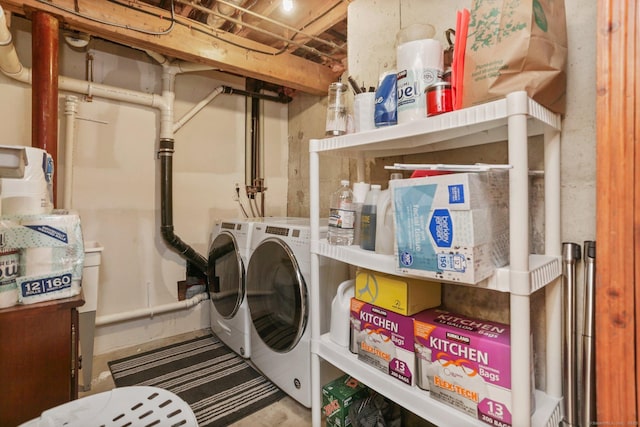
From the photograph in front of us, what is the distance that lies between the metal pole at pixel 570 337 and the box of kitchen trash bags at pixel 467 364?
0.12m

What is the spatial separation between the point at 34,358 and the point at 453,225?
1342 millimetres

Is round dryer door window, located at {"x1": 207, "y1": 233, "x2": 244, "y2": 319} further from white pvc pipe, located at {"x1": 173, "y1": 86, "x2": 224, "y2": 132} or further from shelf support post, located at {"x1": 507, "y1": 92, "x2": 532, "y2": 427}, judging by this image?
shelf support post, located at {"x1": 507, "y1": 92, "x2": 532, "y2": 427}

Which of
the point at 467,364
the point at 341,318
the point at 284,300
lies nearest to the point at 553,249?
the point at 467,364

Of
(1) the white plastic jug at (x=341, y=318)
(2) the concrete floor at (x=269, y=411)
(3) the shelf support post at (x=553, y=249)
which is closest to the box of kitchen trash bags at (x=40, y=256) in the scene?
(1) the white plastic jug at (x=341, y=318)

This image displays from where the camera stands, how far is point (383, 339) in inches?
41.8

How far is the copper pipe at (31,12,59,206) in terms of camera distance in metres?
1.67

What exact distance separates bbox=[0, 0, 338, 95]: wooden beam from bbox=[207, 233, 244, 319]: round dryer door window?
1.23 metres

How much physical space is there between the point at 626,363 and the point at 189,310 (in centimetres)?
267

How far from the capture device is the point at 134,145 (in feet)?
7.93

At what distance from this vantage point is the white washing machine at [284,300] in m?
1.60

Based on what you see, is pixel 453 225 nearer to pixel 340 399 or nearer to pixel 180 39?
pixel 340 399

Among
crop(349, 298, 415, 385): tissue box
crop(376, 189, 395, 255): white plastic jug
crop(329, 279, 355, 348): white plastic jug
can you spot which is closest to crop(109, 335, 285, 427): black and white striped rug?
crop(329, 279, 355, 348): white plastic jug

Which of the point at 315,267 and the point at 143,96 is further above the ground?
the point at 143,96

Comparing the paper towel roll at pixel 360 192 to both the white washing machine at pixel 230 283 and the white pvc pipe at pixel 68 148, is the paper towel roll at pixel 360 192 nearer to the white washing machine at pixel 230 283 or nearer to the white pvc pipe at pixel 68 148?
the white washing machine at pixel 230 283
